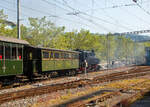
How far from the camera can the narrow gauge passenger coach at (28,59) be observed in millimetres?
13031

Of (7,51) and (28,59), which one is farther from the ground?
(7,51)

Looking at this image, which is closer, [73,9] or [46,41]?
[73,9]

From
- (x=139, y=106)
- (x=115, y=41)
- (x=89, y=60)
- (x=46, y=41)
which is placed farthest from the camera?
(x=115, y=41)

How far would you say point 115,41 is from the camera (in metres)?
64.4

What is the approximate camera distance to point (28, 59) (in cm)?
1608

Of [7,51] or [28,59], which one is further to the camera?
[28,59]

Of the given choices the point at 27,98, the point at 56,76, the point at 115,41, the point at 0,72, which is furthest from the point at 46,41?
the point at 115,41

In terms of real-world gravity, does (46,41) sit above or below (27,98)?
above

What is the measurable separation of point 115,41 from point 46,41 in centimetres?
3711

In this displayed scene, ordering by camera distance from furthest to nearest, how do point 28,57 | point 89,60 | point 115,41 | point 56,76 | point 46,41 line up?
point 115,41 → point 46,41 → point 89,60 → point 56,76 → point 28,57

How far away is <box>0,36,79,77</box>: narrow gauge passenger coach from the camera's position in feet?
42.8

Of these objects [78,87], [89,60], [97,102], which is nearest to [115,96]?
[97,102]

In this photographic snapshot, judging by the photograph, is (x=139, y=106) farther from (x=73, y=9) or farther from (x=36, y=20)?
(x=36, y=20)

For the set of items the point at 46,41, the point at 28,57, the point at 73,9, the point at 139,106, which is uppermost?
the point at 73,9
